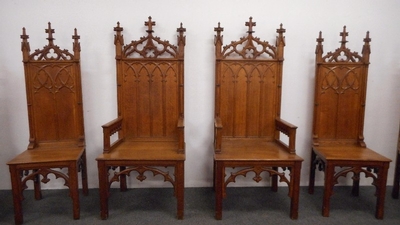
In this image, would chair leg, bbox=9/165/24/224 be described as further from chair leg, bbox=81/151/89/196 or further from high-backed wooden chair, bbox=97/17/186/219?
high-backed wooden chair, bbox=97/17/186/219

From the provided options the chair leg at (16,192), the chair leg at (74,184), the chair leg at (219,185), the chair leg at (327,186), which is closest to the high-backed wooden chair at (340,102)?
the chair leg at (327,186)

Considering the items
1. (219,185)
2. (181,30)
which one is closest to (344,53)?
(181,30)

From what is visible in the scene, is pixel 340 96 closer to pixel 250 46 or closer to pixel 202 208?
pixel 250 46

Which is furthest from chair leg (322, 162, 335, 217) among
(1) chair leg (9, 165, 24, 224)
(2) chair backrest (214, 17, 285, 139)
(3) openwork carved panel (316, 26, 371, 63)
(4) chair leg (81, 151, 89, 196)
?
(1) chair leg (9, 165, 24, 224)

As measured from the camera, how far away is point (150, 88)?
8.04ft

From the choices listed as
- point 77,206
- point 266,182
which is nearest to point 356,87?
point 266,182

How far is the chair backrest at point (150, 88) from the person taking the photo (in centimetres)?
241

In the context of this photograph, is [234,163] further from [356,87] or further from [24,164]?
[24,164]

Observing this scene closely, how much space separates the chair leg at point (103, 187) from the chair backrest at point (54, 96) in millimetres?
458

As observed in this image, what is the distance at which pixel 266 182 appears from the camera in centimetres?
277

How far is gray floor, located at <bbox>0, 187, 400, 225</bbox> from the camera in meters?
2.13

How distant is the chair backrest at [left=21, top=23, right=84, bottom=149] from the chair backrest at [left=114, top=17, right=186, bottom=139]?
36 cm

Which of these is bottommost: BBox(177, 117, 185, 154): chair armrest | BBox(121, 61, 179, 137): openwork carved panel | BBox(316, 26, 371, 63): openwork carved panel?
BBox(177, 117, 185, 154): chair armrest

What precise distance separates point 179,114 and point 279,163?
3.11 feet
